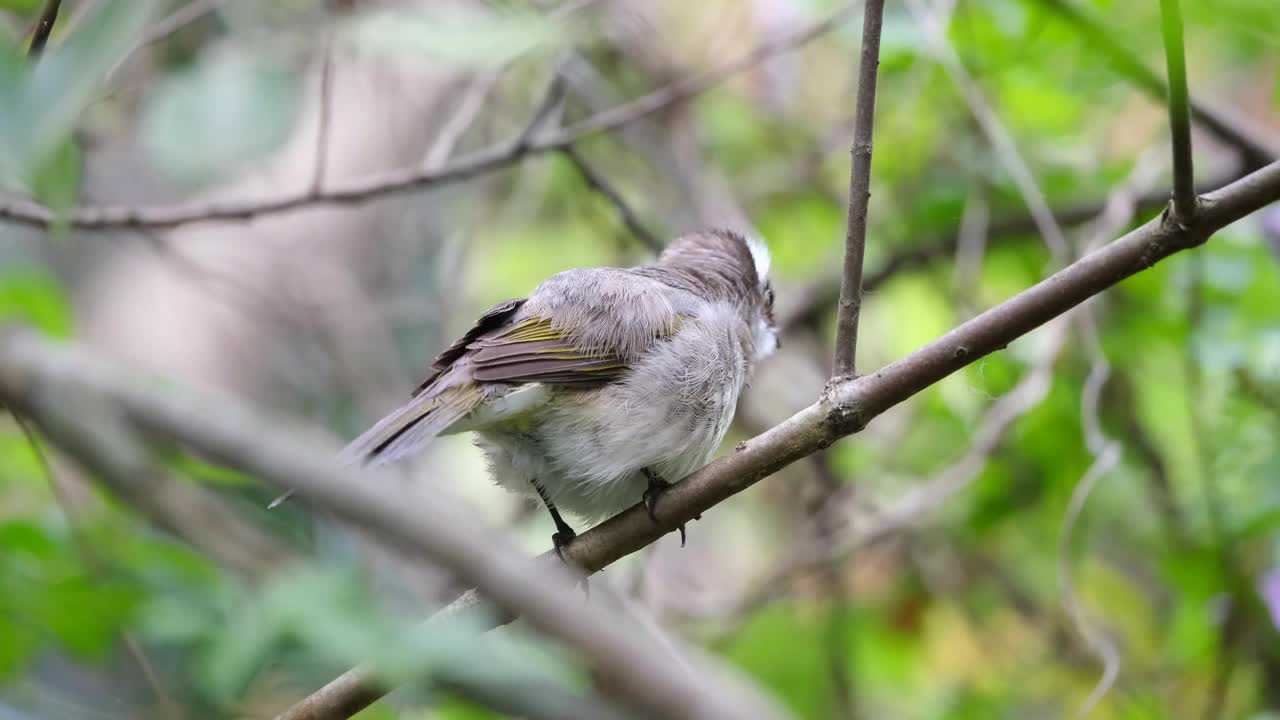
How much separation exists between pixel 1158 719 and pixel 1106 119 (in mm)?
2794

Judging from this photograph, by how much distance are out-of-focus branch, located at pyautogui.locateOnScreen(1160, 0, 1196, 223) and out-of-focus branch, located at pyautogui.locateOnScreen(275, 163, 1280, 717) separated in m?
0.04

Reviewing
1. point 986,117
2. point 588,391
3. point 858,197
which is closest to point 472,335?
point 588,391

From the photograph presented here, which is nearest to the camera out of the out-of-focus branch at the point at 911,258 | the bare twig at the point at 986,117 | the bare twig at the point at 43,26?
the bare twig at the point at 43,26

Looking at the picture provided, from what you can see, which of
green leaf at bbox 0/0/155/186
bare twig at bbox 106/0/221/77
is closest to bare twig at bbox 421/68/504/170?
bare twig at bbox 106/0/221/77

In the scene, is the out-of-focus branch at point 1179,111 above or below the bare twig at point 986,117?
below

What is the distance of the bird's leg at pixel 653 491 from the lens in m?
2.71

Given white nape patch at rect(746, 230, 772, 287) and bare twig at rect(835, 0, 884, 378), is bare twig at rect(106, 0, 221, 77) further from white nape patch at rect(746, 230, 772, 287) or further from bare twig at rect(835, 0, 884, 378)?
bare twig at rect(835, 0, 884, 378)

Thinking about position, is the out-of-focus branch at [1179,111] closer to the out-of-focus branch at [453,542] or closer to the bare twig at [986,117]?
the out-of-focus branch at [453,542]

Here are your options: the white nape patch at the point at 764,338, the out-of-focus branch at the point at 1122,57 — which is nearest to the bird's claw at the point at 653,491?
the white nape patch at the point at 764,338

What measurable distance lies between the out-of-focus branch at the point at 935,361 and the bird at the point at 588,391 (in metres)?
0.60

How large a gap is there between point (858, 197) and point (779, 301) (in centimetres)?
329

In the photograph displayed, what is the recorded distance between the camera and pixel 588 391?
3359 mm

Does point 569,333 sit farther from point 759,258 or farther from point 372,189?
point 759,258

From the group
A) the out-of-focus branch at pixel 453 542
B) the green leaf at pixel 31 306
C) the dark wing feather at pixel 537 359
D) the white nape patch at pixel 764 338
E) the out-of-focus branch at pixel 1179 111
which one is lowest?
the out-of-focus branch at pixel 453 542
